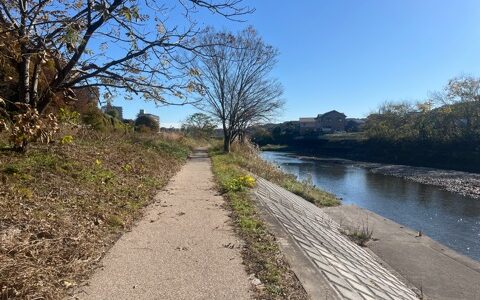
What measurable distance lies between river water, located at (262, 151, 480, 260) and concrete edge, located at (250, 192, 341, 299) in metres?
7.12

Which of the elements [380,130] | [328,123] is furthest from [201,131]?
[328,123]

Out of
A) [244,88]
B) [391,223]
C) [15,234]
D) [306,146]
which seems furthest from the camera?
[306,146]

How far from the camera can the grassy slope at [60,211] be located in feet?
14.9

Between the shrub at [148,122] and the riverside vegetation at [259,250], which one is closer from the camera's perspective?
the riverside vegetation at [259,250]

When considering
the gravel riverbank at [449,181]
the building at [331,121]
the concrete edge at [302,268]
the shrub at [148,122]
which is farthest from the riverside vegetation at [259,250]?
the building at [331,121]

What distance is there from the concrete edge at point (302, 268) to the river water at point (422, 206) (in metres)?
7.12

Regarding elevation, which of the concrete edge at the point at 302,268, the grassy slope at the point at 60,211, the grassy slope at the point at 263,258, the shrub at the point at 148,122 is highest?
the shrub at the point at 148,122

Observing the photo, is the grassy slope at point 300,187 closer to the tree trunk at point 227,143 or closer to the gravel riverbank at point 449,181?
the tree trunk at point 227,143

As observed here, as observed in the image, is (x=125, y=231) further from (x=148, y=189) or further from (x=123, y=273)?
(x=148, y=189)

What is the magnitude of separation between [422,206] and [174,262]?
57.4 feet

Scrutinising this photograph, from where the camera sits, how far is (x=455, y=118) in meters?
52.1

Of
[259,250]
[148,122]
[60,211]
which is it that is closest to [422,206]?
[259,250]

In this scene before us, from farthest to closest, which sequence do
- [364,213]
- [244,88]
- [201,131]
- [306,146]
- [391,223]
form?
[306,146]
[201,131]
[244,88]
[364,213]
[391,223]

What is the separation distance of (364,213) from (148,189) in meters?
8.60
